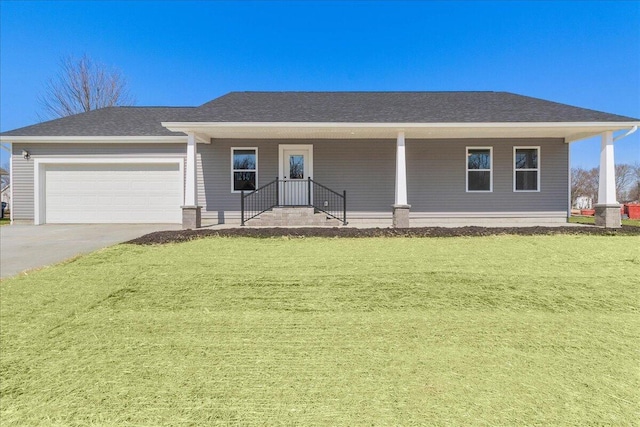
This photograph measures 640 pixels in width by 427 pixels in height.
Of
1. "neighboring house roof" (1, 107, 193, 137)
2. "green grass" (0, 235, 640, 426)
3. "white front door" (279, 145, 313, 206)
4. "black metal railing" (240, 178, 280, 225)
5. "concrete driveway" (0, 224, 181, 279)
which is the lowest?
"green grass" (0, 235, 640, 426)

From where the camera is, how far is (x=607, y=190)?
28.7 ft

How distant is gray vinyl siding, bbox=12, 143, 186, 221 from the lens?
10.7 metres

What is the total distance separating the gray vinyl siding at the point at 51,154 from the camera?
1066cm

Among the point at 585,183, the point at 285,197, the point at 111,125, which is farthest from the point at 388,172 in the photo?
the point at 585,183

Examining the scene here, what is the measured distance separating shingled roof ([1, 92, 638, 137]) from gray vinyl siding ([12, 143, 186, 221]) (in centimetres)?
40

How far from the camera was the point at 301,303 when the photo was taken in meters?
3.59

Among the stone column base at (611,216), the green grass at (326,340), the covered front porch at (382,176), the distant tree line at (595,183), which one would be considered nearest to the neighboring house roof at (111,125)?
the covered front porch at (382,176)

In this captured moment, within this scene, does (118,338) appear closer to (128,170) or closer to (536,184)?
(128,170)

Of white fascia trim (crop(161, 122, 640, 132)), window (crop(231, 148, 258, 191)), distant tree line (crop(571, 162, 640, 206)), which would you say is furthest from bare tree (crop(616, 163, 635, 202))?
window (crop(231, 148, 258, 191))

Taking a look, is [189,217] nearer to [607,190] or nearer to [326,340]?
[326,340]

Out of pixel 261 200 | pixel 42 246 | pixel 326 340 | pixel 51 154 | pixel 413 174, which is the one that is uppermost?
pixel 51 154

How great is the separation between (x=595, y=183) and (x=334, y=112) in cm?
4462

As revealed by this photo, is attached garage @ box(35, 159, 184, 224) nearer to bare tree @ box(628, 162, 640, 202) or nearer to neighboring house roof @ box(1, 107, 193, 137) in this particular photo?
neighboring house roof @ box(1, 107, 193, 137)

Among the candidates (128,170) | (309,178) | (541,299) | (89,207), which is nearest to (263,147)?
(309,178)
